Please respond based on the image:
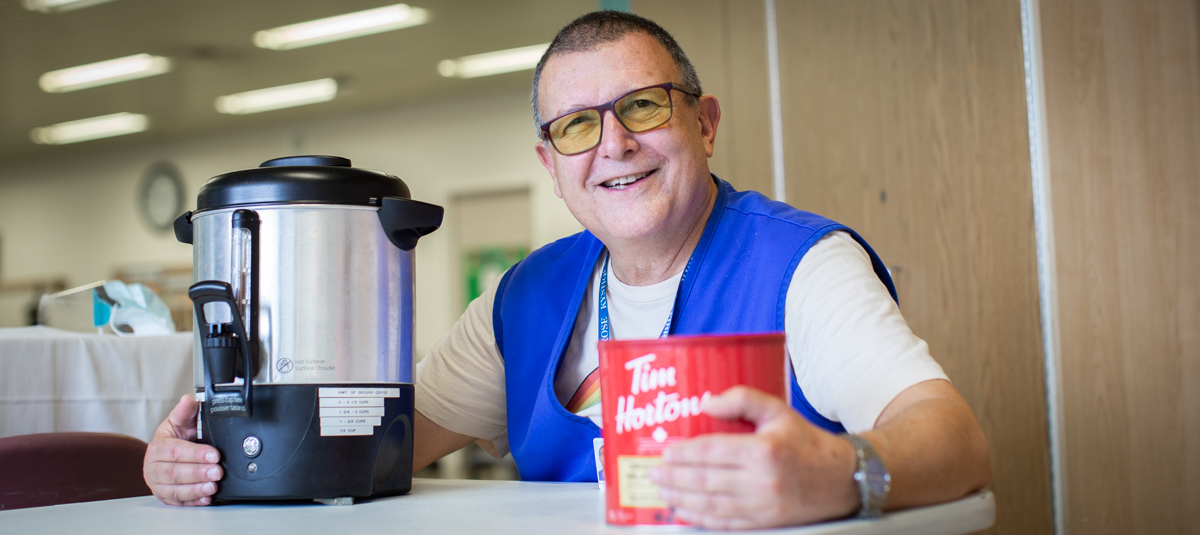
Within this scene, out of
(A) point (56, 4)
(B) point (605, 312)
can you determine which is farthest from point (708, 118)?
(A) point (56, 4)

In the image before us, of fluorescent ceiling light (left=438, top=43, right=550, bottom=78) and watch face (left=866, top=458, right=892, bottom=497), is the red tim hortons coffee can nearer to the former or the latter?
watch face (left=866, top=458, right=892, bottom=497)

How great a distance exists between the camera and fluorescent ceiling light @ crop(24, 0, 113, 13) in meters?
5.27

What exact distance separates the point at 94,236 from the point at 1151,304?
9.49 meters

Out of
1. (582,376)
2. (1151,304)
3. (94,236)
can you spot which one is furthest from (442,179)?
(582,376)

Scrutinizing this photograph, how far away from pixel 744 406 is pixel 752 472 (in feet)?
0.14

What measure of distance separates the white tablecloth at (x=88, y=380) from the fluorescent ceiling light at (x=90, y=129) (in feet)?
22.9

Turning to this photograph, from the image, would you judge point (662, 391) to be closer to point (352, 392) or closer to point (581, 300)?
point (352, 392)

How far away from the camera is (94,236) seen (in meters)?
8.97

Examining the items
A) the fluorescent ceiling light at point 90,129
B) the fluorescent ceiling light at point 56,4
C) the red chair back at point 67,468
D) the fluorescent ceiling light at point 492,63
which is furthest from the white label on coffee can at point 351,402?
the fluorescent ceiling light at point 90,129

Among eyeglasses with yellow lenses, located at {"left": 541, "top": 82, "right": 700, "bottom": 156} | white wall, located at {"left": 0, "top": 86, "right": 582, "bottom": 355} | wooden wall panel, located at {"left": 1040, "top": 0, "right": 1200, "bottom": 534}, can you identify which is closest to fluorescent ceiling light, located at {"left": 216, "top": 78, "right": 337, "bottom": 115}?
white wall, located at {"left": 0, "top": 86, "right": 582, "bottom": 355}

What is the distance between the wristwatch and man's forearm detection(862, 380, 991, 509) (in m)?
0.02

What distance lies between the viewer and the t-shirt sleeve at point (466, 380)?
1.30 m

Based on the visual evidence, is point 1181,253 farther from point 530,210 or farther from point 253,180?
point 530,210

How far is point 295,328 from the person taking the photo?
828 mm
